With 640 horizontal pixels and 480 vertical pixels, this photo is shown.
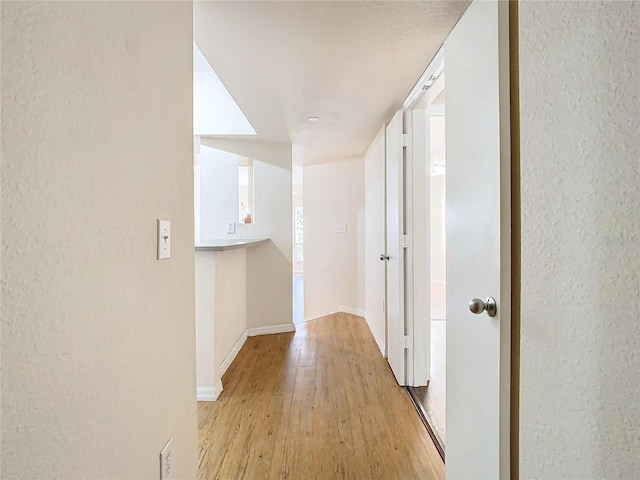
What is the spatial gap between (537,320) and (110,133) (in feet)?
3.35

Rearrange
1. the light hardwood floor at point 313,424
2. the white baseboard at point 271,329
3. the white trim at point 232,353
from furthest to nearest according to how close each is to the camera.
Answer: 1. the white baseboard at point 271,329
2. the white trim at point 232,353
3. the light hardwood floor at point 313,424

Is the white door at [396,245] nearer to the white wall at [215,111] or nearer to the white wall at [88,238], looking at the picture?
the white wall at [215,111]

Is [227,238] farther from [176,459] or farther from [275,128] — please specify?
[176,459]

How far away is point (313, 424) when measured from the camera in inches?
78.2

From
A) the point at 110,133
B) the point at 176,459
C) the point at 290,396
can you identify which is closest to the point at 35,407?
the point at 110,133

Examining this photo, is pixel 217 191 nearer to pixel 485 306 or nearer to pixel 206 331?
pixel 206 331

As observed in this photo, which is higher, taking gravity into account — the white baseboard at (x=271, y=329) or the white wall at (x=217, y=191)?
the white wall at (x=217, y=191)

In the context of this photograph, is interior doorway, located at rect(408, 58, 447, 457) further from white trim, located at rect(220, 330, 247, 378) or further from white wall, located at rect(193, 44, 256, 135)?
white wall, located at rect(193, 44, 256, 135)

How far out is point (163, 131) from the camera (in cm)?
102

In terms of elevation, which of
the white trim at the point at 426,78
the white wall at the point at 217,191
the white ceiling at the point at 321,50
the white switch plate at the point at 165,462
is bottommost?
the white switch plate at the point at 165,462

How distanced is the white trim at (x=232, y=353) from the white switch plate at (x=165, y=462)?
1.59m

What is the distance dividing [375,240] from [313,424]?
6.67ft

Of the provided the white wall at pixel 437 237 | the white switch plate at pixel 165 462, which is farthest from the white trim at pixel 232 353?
the white wall at pixel 437 237

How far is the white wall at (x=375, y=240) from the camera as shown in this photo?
3.20m
